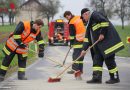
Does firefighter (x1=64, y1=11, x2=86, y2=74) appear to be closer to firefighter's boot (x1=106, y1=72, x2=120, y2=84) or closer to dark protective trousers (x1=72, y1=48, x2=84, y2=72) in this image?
dark protective trousers (x1=72, y1=48, x2=84, y2=72)

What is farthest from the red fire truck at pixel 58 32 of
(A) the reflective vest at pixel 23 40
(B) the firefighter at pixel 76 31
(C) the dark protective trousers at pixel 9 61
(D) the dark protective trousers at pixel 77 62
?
(A) the reflective vest at pixel 23 40

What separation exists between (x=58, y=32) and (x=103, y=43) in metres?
31.6

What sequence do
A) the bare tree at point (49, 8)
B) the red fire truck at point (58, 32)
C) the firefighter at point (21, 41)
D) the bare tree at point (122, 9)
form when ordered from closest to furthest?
the firefighter at point (21, 41) < the red fire truck at point (58, 32) < the bare tree at point (122, 9) < the bare tree at point (49, 8)

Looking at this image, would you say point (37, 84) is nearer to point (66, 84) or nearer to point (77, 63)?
point (66, 84)

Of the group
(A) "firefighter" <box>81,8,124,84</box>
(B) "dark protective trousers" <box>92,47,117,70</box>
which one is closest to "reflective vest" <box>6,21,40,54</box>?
(A) "firefighter" <box>81,8,124,84</box>

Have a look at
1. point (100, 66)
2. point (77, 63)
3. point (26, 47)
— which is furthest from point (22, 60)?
point (100, 66)

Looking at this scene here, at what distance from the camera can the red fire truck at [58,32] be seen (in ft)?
139

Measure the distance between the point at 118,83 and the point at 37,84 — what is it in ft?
6.44

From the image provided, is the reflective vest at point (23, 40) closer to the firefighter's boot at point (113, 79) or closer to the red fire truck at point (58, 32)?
the firefighter's boot at point (113, 79)

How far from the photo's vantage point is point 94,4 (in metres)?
102

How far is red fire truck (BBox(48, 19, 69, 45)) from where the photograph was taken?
42.3 metres

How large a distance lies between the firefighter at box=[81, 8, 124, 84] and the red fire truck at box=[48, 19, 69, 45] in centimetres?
2989

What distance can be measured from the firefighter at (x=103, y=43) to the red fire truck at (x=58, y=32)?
2989 cm

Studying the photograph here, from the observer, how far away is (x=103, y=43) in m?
11.7
